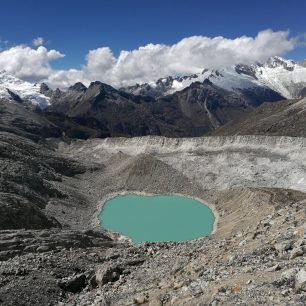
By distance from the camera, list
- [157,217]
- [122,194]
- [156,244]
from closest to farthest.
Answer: [156,244] → [157,217] → [122,194]

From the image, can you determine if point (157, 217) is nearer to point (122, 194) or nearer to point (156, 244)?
point (122, 194)

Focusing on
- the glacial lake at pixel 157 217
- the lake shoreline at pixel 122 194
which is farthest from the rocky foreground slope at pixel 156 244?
the glacial lake at pixel 157 217

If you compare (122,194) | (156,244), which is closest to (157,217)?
(122,194)

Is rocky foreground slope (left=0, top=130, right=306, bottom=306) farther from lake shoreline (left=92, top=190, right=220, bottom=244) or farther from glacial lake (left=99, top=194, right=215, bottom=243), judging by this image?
glacial lake (left=99, top=194, right=215, bottom=243)

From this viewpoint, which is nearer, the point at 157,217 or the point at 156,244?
the point at 156,244

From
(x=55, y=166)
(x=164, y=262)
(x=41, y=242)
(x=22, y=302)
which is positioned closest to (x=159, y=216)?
(x=55, y=166)

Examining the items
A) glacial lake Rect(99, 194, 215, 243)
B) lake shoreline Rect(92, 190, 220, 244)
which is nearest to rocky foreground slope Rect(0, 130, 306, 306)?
lake shoreline Rect(92, 190, 220, 244)

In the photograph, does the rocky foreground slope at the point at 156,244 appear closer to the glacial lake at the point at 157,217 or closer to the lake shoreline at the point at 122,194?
the lake shoreline at the point at 122,194
